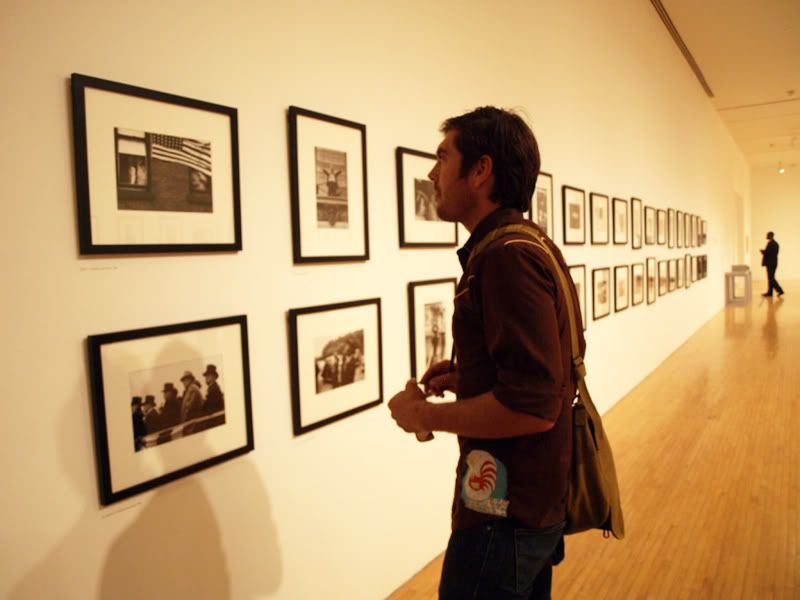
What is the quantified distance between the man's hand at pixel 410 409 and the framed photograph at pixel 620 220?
581 centimetres

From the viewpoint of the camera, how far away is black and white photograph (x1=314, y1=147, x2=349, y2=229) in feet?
8.46

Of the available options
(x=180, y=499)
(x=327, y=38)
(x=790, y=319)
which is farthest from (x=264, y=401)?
(x=790, y=319)

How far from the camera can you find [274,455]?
7.90 ft

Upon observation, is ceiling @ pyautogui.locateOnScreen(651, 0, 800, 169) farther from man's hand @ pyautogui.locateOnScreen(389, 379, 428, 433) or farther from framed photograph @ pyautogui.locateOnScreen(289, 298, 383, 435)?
man's hand @ pyautogui.locateOnScreen(389, 379, 428, 433)

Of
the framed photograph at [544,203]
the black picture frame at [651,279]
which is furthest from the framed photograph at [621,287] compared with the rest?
the framed photograph at [544,203]

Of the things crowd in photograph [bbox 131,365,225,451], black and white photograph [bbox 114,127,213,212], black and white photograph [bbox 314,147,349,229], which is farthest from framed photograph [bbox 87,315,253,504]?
black and white photograph [bbox 314,147,349,229]

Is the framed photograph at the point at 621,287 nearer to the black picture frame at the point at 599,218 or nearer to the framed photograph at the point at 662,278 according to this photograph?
the black picture frame at the point at 599,218

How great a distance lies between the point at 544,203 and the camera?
190 inches

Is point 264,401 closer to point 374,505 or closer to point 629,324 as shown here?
Answer: point 374,505

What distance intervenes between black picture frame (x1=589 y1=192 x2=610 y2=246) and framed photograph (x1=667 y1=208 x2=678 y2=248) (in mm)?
3900

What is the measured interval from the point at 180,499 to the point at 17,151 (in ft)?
4.16

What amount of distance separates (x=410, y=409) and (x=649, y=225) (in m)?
8.00

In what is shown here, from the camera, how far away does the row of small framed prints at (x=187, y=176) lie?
1723mm

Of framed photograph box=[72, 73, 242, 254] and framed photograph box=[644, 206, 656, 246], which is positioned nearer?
framed photograph box=[72, 73, 242, 254]
